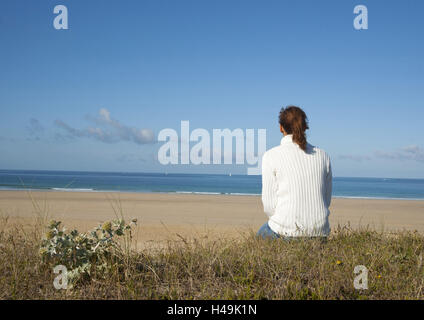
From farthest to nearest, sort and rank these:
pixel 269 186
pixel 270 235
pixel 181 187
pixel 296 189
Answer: pixel 181 187 → pixel 270 235 → pixel 269 186 → pixel 296 189

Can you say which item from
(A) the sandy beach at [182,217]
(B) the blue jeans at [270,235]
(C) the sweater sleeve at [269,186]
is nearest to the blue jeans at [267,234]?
(B) the blue jeans at [270,235]

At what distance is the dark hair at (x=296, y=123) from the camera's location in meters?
3.79

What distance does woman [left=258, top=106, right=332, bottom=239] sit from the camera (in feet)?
12.1

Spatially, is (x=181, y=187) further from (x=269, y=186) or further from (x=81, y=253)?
(x=81, y=253)

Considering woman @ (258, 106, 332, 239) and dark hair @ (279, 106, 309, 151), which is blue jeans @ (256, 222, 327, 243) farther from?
dark hair @ (279, 106, 309, 151)

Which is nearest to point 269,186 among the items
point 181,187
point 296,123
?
point 296,123

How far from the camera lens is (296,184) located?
12.1ft

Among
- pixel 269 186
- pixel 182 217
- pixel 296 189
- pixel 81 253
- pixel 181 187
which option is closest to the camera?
pixel 81 253

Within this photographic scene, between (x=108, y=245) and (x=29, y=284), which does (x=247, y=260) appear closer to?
(x=108, y=245)

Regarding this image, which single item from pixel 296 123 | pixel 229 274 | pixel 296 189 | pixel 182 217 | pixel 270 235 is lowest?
pixel 182 217

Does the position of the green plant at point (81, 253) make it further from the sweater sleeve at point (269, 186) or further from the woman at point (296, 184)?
the woman at point (296, 184)

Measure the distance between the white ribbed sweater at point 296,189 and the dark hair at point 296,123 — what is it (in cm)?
8

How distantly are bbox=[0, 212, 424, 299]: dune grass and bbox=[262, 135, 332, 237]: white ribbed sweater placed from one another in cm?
20

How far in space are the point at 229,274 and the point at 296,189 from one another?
1159 mm
